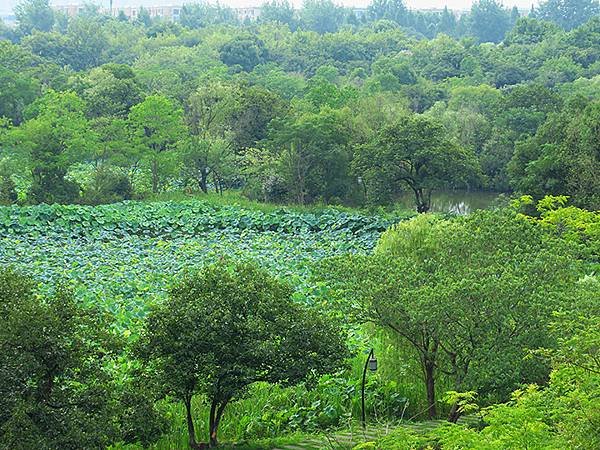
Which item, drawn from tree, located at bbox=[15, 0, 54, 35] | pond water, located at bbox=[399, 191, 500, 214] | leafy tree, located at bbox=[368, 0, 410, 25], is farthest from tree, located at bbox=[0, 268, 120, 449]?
leafy tree, located at bbox=[368, 0, 410, 25]

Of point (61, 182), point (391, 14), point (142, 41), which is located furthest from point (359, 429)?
point (391, 14)

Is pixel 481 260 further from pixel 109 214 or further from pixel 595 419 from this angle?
pixel 109 214

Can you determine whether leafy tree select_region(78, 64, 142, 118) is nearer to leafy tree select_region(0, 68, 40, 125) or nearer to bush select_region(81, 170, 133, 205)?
leafy tree select_region(0, 68, 40, 125)

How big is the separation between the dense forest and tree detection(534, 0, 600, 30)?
180 feet

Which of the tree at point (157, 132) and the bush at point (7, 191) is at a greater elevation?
the tree at point (157, 132)

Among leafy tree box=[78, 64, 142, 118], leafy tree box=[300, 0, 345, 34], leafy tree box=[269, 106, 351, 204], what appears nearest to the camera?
leafy tree box=[269, 106, 351, 204]

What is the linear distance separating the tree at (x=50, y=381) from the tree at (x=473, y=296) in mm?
4609

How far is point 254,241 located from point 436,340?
52.7 feet

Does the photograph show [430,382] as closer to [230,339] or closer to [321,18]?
[230,339]

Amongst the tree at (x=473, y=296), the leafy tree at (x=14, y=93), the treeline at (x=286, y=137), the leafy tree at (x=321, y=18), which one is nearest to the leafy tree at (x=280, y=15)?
the leafy tree at (x=321, y=18)

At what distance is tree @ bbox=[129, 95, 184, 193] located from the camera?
36.6 meters

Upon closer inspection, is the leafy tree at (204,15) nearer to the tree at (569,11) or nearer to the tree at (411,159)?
the tree at (569,11)

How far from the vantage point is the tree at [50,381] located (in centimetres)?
1018

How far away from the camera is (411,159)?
31578mm
